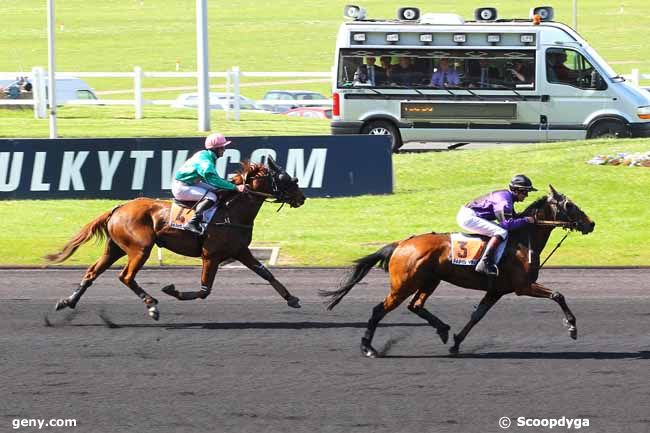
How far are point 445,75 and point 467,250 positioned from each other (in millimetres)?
16868

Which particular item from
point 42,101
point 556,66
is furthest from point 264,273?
point 42,101

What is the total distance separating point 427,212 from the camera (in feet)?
74.1

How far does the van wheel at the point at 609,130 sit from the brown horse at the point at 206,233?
1622cm

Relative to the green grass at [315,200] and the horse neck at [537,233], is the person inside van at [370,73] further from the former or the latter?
the horse neck at [537,233]

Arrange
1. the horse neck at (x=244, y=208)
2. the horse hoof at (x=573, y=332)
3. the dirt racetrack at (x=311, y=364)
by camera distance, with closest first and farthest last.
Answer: the dirt racetrack at (x=311, y=364)
the horse hoof at (x=573, y=332)
the horse neck at (x=244, y=208)

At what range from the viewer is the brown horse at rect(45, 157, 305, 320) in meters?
13.6

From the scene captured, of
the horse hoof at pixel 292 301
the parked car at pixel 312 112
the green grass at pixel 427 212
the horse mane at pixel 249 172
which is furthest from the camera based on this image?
the parked car at pixel 312 112

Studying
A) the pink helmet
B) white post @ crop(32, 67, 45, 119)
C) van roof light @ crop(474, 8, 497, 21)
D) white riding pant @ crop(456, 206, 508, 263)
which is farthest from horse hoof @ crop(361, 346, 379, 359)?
white post @ crop(32, 67, 45, 119)

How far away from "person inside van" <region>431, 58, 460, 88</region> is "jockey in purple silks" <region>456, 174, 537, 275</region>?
16497mm

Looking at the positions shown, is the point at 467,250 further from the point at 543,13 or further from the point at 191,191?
the point at 543,13

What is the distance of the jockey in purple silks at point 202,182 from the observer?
13.6 metres

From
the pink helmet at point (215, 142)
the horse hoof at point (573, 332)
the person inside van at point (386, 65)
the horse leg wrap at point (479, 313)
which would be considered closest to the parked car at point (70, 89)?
the person inside van at point (386, 65)

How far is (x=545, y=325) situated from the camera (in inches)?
528

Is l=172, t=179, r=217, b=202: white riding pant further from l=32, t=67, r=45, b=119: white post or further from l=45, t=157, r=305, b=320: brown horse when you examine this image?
l=32, t=67, r=45, b=119: white post
